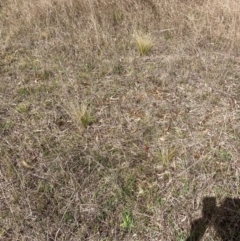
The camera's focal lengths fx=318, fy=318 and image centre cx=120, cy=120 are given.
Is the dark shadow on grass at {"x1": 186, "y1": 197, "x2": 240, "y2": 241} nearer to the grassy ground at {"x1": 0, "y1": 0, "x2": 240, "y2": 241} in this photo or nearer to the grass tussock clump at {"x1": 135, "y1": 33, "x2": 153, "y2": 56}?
the grassy ground at {"x1": 0, "y1": 0, "x2": 240, "y2": 241}

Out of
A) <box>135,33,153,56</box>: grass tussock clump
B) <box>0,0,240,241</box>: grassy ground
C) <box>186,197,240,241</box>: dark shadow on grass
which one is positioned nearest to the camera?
<box>186,197,240,241</box>: dark shadow on grass

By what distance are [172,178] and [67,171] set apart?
2.89ft

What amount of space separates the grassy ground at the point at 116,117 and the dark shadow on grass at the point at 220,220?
2.2 inches

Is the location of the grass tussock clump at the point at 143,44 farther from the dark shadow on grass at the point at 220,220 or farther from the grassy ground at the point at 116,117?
the dark shadow on grass at the point at 220,220

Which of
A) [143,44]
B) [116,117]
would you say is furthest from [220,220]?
[143,44]

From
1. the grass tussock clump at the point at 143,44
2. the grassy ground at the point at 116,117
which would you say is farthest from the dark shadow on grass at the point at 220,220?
the grass tussock clump at the point at 143,44

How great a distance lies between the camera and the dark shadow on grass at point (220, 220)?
233 centimetres

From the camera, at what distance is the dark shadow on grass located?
233cm

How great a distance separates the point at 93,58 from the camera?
4.05 metres

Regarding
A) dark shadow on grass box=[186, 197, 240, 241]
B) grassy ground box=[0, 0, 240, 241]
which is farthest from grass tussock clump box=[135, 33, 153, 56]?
dark shadow on grass box=[186, 197, 240, 241]

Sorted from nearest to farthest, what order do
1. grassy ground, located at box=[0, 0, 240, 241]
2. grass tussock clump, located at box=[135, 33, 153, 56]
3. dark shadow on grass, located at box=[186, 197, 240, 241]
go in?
1. dark shadow on grass, located at box=[186, 197, 240, 241]
2. grassy ground, located at box=[0, 0, 240, 241]
3. grass tussock clump, located at box=[135, 33, 153, 56]

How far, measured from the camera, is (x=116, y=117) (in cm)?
323

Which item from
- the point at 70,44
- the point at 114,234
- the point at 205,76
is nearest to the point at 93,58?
the point at 70,44

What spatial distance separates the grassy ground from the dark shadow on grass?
6 cm
